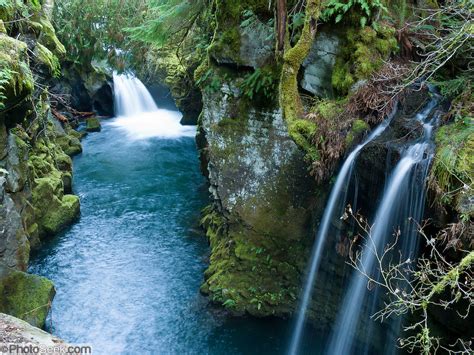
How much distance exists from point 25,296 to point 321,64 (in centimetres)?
732

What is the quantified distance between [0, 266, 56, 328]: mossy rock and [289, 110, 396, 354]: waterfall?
4962 mm

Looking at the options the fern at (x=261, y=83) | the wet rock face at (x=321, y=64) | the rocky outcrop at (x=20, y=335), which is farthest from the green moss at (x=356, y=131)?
the rocky outcrop at (x=20, y=335)

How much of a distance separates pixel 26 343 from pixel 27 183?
6.90m

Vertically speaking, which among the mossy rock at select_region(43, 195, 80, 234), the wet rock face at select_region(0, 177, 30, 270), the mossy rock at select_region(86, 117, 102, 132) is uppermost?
the mossy rock at select_region(86, 117, 102, 132)

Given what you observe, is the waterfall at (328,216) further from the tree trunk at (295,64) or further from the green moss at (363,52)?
the tree trunk at (295,64)

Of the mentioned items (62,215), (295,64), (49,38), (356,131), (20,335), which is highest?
(49,38)

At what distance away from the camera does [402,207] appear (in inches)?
230

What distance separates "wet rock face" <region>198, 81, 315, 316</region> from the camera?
8672mm

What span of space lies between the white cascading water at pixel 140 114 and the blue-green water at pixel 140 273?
6.97 m

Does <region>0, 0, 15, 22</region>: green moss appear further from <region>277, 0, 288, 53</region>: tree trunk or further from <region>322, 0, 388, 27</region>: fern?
<region>322, 0, 388, 27</region>: fern

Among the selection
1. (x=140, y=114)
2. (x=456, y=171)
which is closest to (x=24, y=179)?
(x=456, y=171)

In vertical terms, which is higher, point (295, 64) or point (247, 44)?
point (247, 44)

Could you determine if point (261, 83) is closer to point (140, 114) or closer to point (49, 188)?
point (49, 188)

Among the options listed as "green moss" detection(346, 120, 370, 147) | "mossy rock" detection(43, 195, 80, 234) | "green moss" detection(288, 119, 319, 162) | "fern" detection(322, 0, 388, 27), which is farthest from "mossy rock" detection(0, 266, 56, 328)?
"fern" detection(322, 0, 388, 27)
